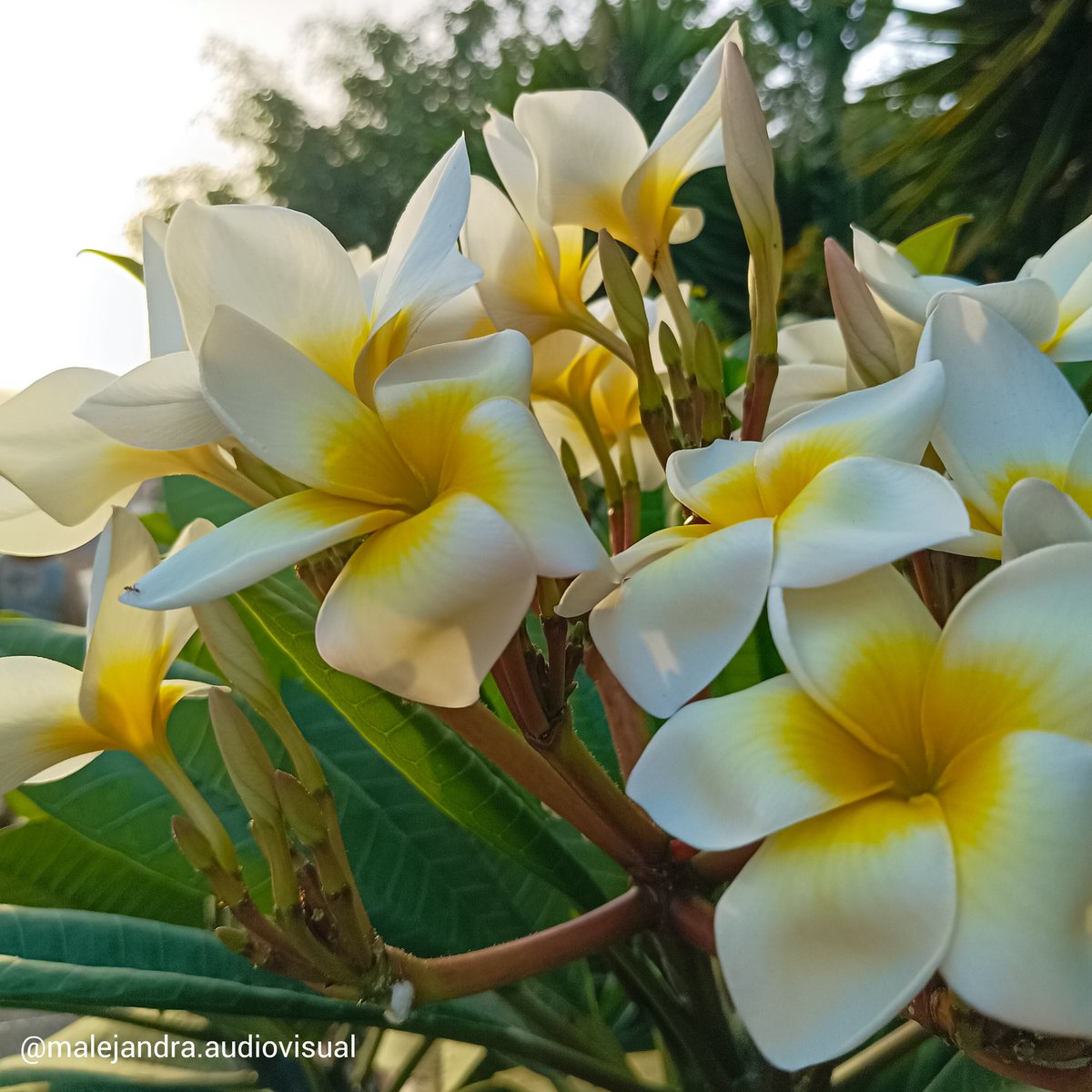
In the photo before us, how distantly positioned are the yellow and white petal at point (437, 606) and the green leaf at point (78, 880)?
258 millimetres

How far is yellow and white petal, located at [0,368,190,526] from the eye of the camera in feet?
0.93

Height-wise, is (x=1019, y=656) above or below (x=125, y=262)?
below

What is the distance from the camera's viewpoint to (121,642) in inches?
10.3

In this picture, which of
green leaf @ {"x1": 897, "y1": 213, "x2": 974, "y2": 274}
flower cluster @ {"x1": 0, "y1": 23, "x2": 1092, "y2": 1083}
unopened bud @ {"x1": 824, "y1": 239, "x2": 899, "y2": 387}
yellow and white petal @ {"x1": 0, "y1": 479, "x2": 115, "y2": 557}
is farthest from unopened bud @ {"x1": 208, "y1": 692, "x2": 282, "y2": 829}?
green leaf @ {"x1": 897, "y1": 213, "x2": 974, "y2": 274}

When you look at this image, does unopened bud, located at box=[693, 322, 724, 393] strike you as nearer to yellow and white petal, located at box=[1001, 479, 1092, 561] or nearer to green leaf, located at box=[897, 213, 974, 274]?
yellow and white petal, located at box=[1001, 479, 1092, 561]

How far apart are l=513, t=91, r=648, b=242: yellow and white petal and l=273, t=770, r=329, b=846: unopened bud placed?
23 centimetres

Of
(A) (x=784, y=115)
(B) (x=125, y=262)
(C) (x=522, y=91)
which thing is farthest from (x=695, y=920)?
(A) (x=784, y=115)

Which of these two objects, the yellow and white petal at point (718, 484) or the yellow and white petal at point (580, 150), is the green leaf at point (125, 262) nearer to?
the yellow and white petal at point (580, 150)

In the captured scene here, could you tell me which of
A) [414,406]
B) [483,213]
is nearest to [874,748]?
[414,406]

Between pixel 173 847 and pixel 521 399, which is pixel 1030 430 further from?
pixel 173 847

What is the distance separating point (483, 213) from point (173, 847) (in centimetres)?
31

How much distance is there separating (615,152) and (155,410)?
0.21m

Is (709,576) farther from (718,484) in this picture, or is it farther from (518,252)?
(518,252)

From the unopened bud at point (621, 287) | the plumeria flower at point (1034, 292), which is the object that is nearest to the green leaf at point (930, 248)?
the plumeria flower at point (1034, 292)
